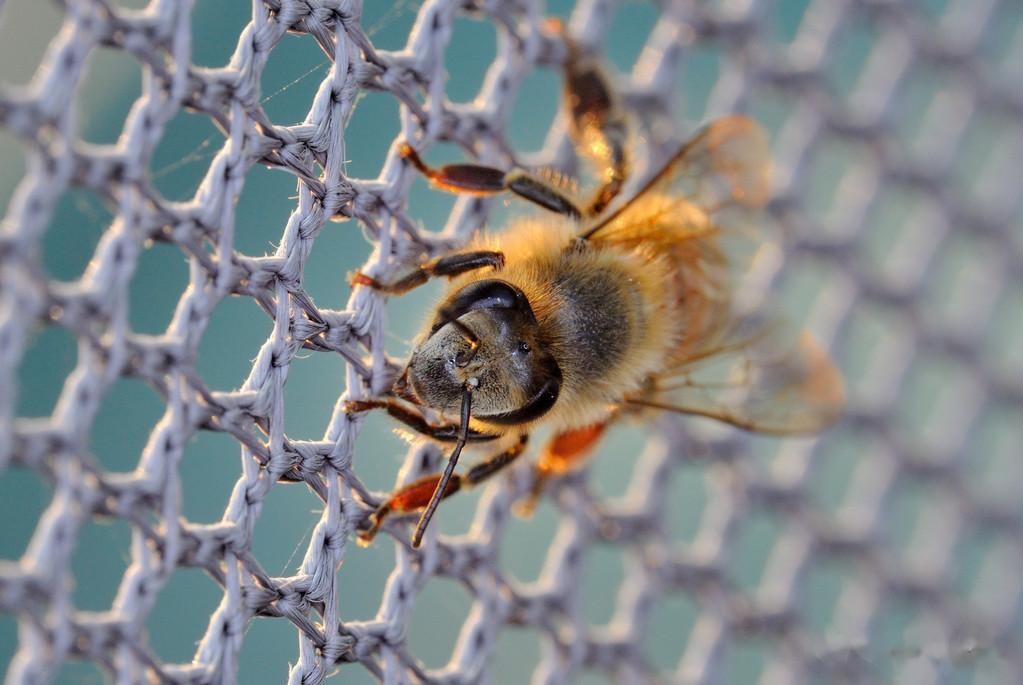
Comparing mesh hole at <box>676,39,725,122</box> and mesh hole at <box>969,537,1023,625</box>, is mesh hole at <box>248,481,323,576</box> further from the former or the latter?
mesh hole at <box>969,537,1023,625</box>

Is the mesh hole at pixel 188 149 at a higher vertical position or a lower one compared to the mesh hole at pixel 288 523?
higher

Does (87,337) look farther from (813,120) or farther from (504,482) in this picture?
(813,120)

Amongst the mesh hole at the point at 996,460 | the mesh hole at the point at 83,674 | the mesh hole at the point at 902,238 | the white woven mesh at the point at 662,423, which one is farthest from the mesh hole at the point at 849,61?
the mesh hole at the point at 83,674

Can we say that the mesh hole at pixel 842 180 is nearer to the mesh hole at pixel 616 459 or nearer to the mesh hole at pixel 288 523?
the mesh hole at pixel 616 459

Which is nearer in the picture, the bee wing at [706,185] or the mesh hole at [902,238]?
the bee wing at [706,185]

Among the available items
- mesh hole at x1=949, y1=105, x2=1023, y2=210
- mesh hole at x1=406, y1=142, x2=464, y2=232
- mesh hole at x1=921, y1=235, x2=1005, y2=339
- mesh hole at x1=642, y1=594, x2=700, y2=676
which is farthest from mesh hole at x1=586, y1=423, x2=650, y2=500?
mesh hole at x1=949, y1=105, x2=1023, y2=210

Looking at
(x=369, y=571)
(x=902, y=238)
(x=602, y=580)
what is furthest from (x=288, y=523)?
(x=902, y=238)
